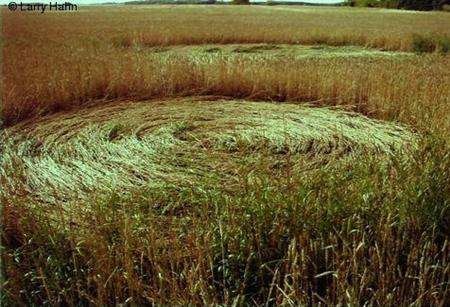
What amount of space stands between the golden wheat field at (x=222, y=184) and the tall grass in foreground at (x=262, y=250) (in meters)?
0.01

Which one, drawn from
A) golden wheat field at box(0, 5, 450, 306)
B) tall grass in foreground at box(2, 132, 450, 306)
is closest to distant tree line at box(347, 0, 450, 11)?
golden wheat field at box(0, 5, 450, 306)

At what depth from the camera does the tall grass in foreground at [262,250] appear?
2.29 meters

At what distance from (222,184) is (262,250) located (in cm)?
123

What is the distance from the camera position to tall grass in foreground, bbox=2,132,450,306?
229 cm

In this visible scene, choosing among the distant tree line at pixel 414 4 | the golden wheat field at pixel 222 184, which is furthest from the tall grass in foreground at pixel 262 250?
the distant tree line at pixel 414 4

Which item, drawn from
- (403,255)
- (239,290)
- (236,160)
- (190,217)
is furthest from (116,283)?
(236,160)

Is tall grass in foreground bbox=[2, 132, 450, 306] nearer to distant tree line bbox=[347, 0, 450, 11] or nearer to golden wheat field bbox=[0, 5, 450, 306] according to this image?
golden wheat field bbox=[0, 5, 450, 306]

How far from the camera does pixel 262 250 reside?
8.41ft

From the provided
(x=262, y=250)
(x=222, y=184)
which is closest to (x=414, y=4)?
(x=222, y=184)

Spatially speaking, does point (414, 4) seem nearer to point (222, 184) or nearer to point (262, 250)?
point (222, 184)

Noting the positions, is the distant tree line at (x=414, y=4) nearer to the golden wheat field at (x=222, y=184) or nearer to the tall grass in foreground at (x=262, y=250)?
the golden wheat field at (x=222, y=184)

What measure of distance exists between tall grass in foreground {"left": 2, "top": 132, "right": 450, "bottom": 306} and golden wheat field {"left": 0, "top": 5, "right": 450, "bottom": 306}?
1 centimetres

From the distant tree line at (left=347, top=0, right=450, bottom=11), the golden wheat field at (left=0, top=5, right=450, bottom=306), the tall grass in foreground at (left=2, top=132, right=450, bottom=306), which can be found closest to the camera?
the tall grass in foreground at (left=2, top=132, right=450, bottom=306)

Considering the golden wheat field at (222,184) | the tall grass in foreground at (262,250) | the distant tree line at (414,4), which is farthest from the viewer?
the distant tree line at (414,4)
